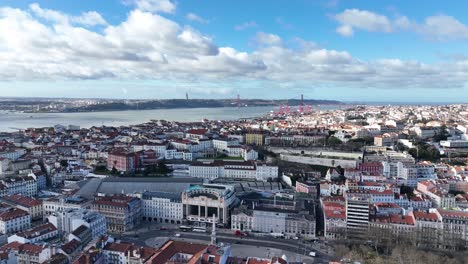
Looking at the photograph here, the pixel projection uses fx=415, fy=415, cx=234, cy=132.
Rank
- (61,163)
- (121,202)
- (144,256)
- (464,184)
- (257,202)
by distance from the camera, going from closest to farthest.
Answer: (144,256)
(121,202)
(257,202)
(464,184)
(61,163)

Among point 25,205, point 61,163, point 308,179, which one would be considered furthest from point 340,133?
point 25,205

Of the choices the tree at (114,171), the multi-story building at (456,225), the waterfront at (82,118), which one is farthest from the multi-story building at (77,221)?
the waterfront at (82,118)

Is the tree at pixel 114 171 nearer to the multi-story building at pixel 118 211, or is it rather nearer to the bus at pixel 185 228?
the multi-story building at pixel 118 211

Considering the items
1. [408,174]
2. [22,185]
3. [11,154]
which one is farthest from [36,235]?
[408,174]

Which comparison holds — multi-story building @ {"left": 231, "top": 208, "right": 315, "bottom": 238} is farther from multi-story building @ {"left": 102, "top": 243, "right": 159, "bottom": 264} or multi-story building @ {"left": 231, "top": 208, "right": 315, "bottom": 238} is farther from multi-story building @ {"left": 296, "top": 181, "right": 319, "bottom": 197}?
multi-story building @ {"left": 102, "top": 243, "right": 159, "bottom": 264}

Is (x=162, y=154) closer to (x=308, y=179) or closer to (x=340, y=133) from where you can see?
(x=308, y=179)

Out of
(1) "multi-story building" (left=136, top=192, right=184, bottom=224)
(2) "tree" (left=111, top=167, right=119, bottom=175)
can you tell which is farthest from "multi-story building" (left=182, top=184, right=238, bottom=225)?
(2) "tree" (left=111, top=167, right=119, bottom=175)
